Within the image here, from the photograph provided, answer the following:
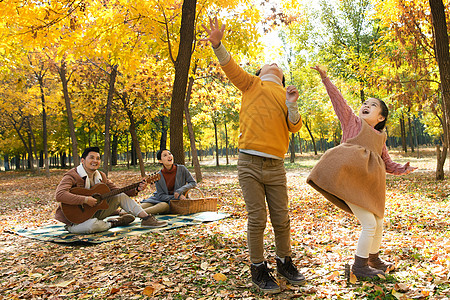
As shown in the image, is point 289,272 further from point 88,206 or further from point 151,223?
point 88,206

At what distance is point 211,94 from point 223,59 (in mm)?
11755

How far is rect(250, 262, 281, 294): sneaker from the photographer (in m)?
2.97

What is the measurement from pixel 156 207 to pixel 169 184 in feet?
1.88

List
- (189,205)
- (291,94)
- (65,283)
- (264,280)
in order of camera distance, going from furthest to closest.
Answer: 1. (189,205)
2. (65,283)
3. (291,94)
4. (264,280)

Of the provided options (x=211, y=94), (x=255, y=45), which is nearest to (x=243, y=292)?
(x=255, y=45)

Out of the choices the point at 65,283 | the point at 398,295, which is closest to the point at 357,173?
the point at 398,295

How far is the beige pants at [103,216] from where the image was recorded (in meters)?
5.46

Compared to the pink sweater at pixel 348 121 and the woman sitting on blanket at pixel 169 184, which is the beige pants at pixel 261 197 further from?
the woman sitting on blanket at pixel 169 184

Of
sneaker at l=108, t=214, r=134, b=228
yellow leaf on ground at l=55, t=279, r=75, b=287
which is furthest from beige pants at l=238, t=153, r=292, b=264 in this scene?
sneaker at l=108, t=214, r=134, b=228

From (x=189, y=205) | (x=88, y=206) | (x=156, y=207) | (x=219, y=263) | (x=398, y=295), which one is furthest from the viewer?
(x=189, y=205)

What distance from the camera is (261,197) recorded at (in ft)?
10.4

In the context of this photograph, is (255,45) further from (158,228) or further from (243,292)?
(243,292)

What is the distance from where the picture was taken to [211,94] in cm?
1476

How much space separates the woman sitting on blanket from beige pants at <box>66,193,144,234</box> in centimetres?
84
